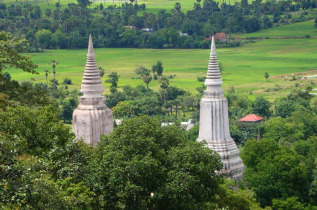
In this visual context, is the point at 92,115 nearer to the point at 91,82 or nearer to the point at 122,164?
the point at 91,82

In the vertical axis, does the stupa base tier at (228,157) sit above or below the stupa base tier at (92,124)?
below

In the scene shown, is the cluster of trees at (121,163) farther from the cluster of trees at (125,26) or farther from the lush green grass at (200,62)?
the cluster of trees at (125,26)

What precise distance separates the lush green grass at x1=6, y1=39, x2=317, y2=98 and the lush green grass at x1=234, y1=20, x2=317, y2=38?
523 centimetres

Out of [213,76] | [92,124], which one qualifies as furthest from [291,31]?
[92,124]

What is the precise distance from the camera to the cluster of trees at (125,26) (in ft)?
548

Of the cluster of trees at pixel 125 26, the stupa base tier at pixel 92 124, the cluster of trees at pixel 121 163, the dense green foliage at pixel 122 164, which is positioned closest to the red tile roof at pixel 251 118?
the stupa base tier at pixel 92 124

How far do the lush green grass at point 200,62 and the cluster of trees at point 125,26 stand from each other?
532 centimetres

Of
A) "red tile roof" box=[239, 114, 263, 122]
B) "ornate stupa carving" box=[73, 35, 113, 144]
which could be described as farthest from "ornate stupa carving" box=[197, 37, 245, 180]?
"red tile roof" box=[239, 114, 263, 122]

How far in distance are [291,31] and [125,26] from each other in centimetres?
4174

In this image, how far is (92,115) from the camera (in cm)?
3108

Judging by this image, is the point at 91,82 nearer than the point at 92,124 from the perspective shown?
No

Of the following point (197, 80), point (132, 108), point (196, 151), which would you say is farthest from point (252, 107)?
point (196, 151)

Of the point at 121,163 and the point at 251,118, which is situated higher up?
the point at 121,163

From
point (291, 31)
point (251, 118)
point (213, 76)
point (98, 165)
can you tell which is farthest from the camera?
point (291, 31)
